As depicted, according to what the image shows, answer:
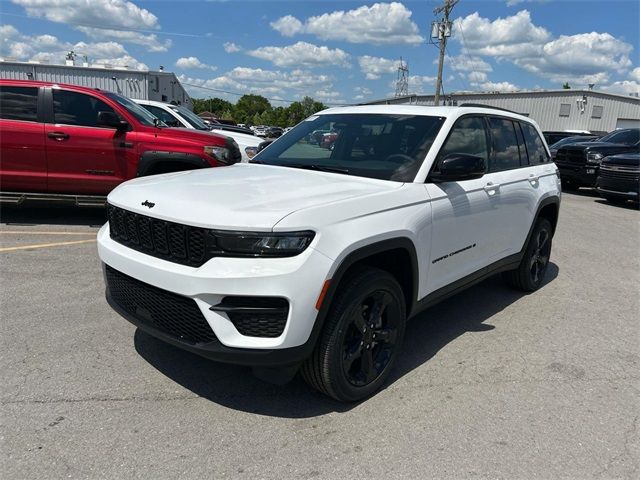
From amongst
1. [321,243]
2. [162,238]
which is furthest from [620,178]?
[162,238]

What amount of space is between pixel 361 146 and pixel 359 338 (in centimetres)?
162

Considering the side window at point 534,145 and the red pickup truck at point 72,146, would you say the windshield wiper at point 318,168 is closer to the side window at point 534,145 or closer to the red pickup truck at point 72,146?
the side window at point 534,145

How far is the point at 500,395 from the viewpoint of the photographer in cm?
334

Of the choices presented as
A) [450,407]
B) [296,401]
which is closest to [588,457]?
[450,407]

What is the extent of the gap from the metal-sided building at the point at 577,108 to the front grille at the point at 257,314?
4229 cm

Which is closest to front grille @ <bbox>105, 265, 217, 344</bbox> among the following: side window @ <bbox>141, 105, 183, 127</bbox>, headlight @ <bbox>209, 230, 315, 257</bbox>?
headlight @ <bbox>209, 230, 315, 257</bbox>

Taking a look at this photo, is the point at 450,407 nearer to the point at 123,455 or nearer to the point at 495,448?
the point at 495,448

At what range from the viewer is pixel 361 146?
13.2ft

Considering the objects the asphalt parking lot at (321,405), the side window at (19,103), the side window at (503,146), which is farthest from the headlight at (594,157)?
the side window at (19,103)

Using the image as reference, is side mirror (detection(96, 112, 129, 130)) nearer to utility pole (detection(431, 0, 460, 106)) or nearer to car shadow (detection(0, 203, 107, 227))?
car shadow (detection(0, 203, 107, 227))

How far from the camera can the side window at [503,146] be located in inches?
180

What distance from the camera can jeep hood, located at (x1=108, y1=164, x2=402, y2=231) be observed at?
2.65 meters

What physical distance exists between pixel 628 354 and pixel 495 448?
6.61ft

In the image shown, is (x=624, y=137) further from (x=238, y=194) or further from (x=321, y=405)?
(x=238, y=194)
